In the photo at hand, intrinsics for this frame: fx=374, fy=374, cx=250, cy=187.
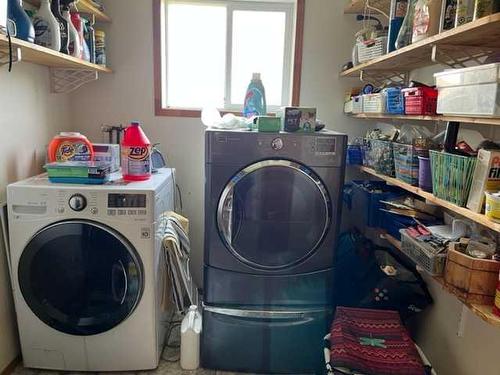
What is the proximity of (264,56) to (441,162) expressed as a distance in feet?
5.20

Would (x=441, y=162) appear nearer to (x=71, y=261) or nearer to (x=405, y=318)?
(x=405, y=318)

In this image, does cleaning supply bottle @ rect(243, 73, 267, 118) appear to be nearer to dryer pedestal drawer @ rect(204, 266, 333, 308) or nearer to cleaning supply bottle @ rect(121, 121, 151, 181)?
cleaning supply bottle @ rect(121, 121, 151, 181)

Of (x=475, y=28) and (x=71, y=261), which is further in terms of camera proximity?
(x=71, y=261)

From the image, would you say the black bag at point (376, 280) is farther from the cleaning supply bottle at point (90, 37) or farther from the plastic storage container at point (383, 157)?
the cleaning supply bottle at point (90, 37)

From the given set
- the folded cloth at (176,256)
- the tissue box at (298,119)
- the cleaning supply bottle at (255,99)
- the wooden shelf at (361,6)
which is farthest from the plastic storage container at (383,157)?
the folded cloth at (176,256)

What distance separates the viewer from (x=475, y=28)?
3.43 ft

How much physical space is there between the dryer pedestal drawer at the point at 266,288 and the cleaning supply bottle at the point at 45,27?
122 cm

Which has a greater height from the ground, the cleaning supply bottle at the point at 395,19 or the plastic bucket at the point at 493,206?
the cleaning supply bottle at the point at 395,19

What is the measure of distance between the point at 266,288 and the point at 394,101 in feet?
3.36

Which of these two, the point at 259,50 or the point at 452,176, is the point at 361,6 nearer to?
the point at 259,50

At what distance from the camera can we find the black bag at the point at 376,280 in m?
1.78

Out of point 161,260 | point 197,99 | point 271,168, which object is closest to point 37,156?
point 161,260

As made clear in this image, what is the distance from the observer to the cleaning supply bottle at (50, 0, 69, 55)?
170 centimetres

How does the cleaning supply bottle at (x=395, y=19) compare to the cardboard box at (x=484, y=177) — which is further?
the cleaning supply bottle at (x=395, y=19)
